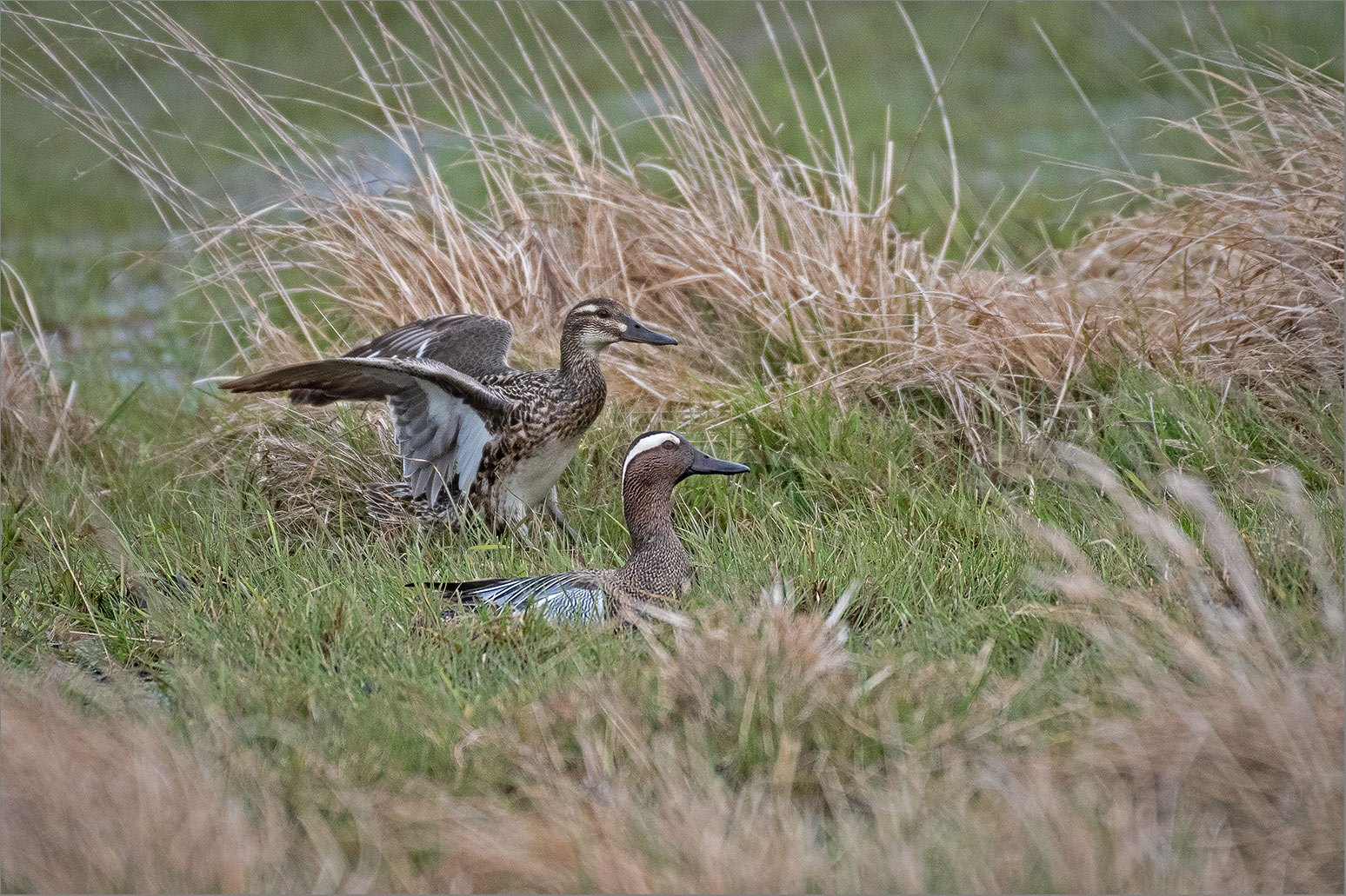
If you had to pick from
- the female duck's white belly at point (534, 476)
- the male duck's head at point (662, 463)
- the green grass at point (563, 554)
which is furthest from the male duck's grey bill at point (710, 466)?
the female duck's white belly at point (534, 476)

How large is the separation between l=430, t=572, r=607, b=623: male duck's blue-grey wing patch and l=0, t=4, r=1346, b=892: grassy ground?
0.47 ft

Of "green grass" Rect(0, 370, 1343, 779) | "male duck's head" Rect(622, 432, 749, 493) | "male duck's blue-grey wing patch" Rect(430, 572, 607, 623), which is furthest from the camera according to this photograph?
"male duck's head" Rect(622, 432, 749, 493)

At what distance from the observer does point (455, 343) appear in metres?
5.11

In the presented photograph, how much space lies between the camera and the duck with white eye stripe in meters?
3.45

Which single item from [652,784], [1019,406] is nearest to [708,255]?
[1019,406]

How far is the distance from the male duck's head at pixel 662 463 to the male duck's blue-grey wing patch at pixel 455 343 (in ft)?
3.76

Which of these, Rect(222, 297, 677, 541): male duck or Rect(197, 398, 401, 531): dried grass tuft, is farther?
Rect(197, 398, 401, 531): dried grass tuft

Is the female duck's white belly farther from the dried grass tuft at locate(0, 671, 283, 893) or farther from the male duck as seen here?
the dried grass tuft at locate(0, 671, 283, 893)

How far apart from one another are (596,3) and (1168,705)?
13.3 m

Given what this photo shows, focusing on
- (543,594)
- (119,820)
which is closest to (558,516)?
(543,594)

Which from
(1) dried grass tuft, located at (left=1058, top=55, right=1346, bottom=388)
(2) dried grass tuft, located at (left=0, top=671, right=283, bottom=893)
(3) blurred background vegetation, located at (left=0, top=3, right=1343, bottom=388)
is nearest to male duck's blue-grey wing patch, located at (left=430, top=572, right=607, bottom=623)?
(2) dried grass tuft, located at (left=0, top=671, right=283, bottom=893)

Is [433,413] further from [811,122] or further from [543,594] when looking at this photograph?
[811,122]

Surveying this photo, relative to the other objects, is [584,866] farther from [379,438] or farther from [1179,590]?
[379,438]

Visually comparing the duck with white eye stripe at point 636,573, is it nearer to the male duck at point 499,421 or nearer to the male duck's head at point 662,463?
the male duck's head at point 662,463
